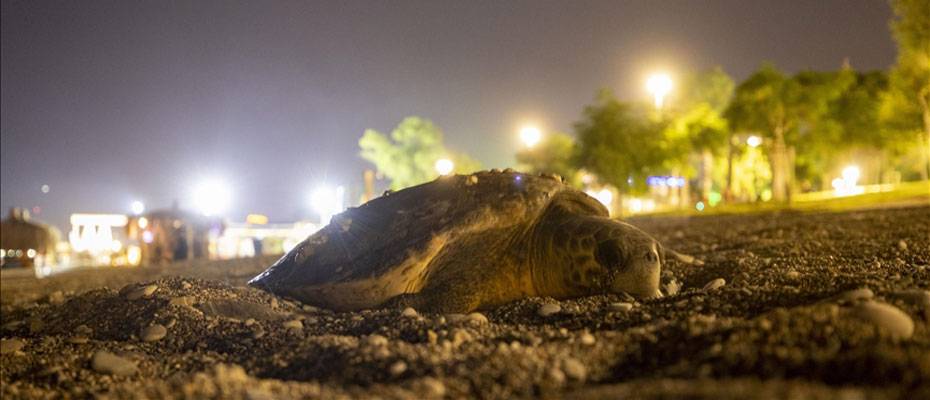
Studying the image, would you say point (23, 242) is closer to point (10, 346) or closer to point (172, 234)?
point (172, 234)

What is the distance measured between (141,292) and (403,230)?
6.06 ft

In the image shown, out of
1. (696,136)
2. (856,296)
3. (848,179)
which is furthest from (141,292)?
(848,179)

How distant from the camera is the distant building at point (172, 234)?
1948cm

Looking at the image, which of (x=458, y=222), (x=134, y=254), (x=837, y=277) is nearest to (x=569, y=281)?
(x=458, y=222)

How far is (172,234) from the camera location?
19.8 metres

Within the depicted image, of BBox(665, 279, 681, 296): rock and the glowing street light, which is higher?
the glowing street light

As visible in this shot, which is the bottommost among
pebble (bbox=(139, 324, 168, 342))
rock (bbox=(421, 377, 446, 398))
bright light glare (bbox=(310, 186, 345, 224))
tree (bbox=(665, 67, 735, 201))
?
pebble (bbox=(139, 324, 168, 342))

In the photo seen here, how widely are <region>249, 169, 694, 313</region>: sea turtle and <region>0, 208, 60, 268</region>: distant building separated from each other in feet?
63.1

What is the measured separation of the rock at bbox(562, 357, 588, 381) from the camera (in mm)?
2262

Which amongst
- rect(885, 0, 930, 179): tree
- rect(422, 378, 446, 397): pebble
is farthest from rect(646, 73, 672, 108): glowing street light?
rect(422, 378, 446, 397): pebble

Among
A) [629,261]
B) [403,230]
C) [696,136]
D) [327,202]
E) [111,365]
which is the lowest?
[111,365]

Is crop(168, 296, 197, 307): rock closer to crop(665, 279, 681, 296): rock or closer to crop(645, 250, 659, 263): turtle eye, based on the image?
crop(645, 250, 659, 263): turtle eye

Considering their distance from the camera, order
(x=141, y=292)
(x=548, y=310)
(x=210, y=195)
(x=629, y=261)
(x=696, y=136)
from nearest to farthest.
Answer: (x=548, y=310) → (x=629, y=261) → (x=141, y=292) → (x=210, y=195) → (x=696, y=136)

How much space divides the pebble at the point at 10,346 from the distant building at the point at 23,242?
63.1ft
